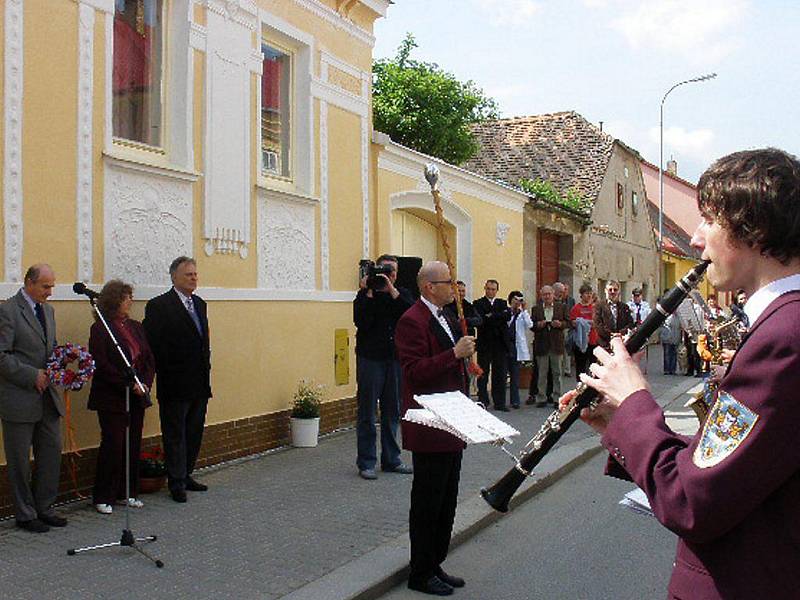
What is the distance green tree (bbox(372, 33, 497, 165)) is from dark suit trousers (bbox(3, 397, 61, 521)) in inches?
810

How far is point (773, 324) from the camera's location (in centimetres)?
172

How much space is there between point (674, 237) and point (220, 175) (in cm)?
3568

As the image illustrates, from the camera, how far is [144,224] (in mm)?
7688

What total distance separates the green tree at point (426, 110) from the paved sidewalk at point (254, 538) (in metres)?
18.3

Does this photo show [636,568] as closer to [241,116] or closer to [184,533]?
[184,533]

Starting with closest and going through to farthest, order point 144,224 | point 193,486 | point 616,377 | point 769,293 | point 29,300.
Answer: point 769,293
point 616,377
point 29,300
point 193,486
point 144,224

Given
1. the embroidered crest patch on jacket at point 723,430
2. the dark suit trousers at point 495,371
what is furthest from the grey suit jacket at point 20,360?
the dark suit trousers at point 495,371

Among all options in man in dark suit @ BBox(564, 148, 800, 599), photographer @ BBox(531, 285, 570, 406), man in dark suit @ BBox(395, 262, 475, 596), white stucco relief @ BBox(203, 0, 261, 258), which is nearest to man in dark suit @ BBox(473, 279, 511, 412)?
photographer @ BBox(531, 285, 570, 406)

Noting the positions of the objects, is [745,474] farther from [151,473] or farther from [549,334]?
[549,334]

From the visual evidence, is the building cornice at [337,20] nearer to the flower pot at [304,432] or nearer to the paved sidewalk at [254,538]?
the flower pot at [304,432]

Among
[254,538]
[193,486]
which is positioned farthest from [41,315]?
[254,538]

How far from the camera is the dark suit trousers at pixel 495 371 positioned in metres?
13.3

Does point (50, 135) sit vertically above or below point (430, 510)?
above

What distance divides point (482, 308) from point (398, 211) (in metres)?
2.01
